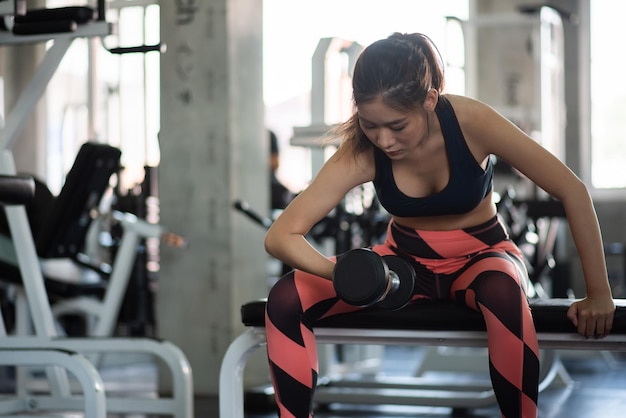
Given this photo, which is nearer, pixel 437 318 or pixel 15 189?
pixel 437 318

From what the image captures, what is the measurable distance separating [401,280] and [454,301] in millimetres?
212

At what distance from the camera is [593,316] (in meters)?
1.53

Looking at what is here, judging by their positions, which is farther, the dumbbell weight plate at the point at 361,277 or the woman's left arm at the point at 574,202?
the woman's left arm at the point at 574,202

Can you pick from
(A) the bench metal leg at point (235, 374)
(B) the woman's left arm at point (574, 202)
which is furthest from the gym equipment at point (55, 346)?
(B) the woman's left arm at point (574, 202)

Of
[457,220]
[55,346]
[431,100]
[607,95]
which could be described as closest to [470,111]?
[431,100]

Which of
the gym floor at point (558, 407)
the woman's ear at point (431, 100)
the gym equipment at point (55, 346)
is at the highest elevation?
the woman's ear at point (431, 100)

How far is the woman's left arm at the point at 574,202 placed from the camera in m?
1.54

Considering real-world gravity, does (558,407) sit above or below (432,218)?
below

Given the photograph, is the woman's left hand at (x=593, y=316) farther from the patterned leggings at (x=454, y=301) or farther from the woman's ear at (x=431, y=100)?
the woman's ear at (x=431, y=100)

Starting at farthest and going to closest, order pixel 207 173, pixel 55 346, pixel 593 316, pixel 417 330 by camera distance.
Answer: pixel 207 173, pixel 55 346, pixel 417 330, pixel 593 316

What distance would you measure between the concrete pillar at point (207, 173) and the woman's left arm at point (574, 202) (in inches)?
69.3

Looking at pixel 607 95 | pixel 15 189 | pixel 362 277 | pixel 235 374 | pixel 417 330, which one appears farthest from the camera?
pixel 607 95

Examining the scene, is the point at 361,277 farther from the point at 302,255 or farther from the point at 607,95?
the point at 607,95

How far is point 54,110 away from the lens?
667cm
